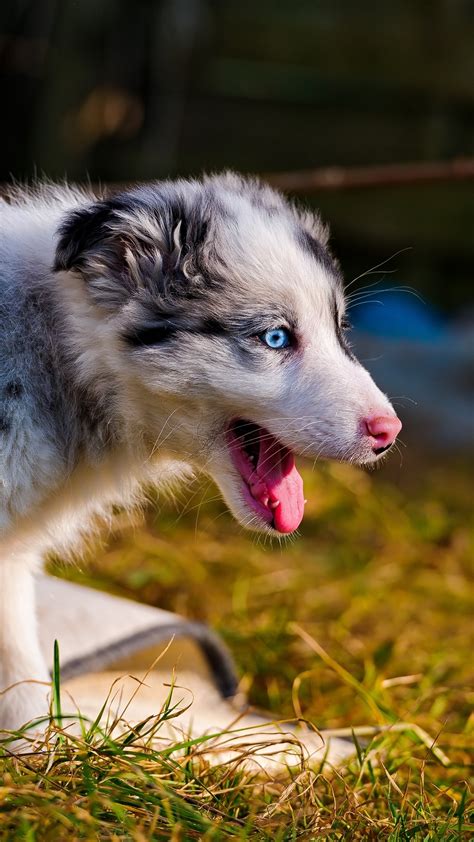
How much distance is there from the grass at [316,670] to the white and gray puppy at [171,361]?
29 centimetres

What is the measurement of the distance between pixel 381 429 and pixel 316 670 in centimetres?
149

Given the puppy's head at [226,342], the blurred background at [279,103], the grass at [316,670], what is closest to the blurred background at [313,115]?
the blurred background at [279,103]

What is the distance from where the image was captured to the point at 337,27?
770 centimetres

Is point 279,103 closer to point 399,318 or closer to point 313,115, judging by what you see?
point 313,115

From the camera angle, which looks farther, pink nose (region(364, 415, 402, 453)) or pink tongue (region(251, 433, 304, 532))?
pink tongue (region(251, 433, 304, 532))

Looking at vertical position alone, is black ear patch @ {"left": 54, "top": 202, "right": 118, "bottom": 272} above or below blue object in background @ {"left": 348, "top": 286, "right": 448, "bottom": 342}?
below

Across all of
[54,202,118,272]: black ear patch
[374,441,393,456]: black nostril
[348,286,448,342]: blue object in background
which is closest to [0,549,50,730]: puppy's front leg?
[54,202,118,272]: black ear patch

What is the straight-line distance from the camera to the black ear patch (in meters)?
2.31

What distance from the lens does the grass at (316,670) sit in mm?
2061

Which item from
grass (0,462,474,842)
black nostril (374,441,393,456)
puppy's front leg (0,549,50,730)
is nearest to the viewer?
grass (0,462,474,842)

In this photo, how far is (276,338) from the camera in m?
2.45

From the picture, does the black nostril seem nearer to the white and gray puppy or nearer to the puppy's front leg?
the white and gray puppy

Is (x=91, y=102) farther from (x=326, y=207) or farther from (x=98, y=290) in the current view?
(x=98, y=290)

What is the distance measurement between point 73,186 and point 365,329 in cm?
452
